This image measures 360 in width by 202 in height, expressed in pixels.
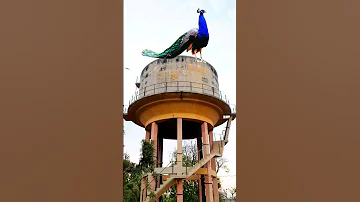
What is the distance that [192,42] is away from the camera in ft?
43.7

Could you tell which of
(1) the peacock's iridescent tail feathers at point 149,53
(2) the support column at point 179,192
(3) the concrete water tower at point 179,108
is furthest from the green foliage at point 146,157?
(1) the peacock's iridescent tail feathers at point 149,53

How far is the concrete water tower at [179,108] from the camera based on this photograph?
13.0m

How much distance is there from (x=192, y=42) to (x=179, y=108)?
2262 millimetres

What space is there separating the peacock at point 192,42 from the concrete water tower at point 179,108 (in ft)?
0.80

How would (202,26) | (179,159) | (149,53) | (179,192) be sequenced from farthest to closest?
(149,53) < (179,159) < (179,192) < (202,26)

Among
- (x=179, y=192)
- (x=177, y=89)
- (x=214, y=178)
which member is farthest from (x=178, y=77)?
(x=214, y=178)

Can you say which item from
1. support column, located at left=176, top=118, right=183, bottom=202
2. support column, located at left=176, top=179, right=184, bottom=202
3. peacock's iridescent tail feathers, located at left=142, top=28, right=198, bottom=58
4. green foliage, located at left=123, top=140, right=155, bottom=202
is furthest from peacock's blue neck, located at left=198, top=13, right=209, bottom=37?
support column, located at left=176, top=179, right=184, bottom=202

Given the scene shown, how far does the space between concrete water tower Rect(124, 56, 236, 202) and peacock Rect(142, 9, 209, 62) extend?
24 centimetres

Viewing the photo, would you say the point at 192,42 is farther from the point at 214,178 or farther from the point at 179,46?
the point at 214,178

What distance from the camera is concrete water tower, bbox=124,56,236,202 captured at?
13047 millimetres

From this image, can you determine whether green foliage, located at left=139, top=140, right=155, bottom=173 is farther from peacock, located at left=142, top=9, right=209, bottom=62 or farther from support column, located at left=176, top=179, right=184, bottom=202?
peacock, located at left=142, top=9, right=209, bottom=62
